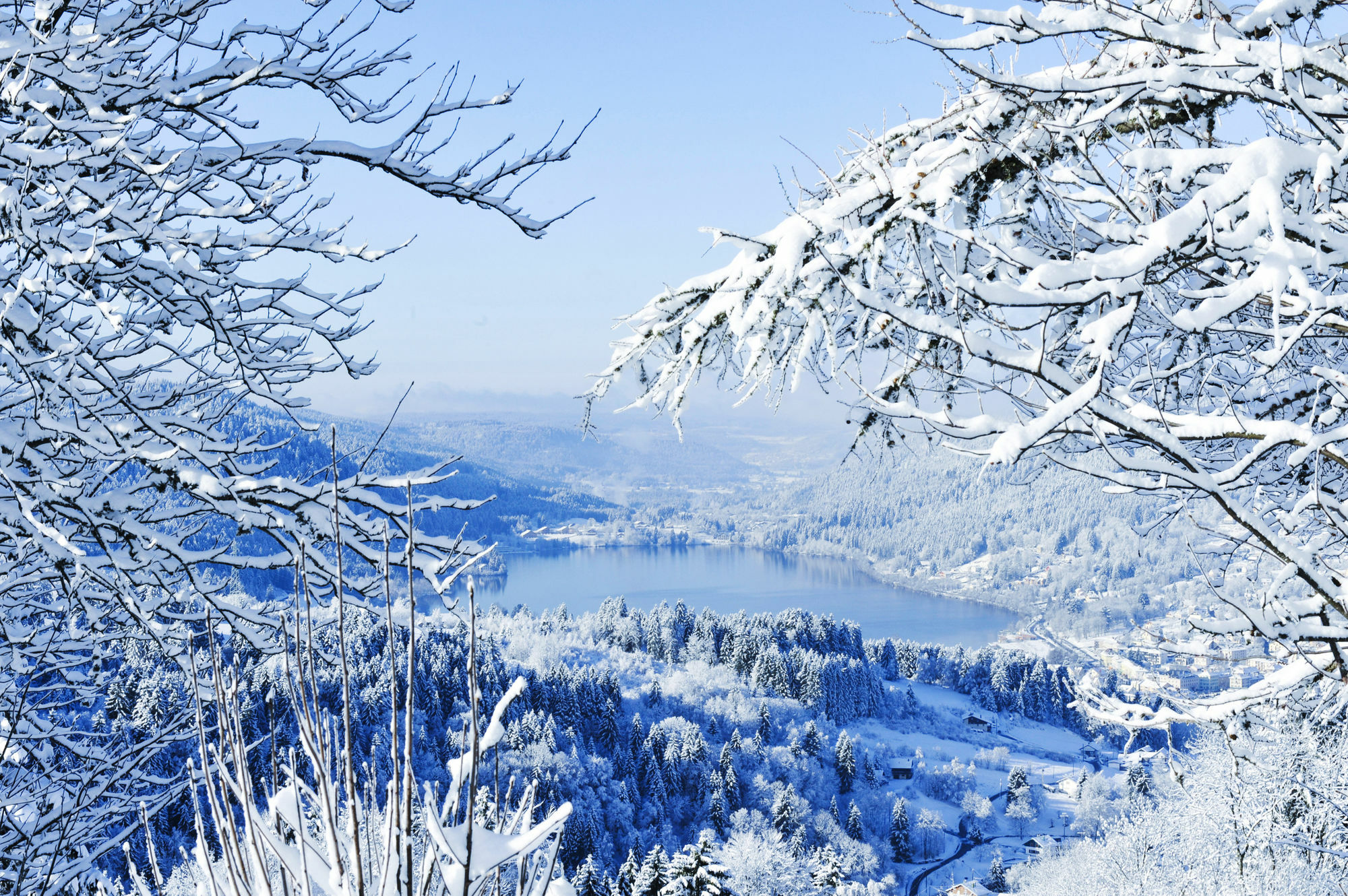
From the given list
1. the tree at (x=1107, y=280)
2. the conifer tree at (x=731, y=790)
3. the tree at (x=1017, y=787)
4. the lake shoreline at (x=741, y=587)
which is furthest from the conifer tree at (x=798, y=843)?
the tree at (x=1107, y=280)

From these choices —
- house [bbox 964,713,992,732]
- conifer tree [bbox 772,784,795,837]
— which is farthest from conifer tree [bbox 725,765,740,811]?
house [bbox 964,713,992,732]

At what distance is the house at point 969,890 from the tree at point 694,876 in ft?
43.5

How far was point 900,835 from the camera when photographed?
3928cm

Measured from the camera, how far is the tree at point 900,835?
39062mm

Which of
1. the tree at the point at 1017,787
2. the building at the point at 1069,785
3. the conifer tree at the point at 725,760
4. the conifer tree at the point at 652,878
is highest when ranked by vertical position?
the conifer tree at the point at 652,878

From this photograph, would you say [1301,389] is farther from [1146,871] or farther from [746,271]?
[1146,871]

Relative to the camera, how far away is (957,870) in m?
37.1

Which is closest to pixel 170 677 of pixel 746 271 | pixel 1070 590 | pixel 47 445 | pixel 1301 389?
pixel 47 445

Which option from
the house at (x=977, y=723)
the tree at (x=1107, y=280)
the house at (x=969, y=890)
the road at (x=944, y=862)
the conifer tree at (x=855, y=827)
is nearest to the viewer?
the tree at (x=1107, y=280)

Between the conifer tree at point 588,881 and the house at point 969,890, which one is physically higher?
the conifer tree at point 588,881

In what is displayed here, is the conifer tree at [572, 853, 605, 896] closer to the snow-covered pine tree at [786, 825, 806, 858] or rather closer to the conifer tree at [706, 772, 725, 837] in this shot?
the snow-covered pine tree at [786, 825, 806, 858]

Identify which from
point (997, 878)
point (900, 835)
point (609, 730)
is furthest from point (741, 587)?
point (997, 878)

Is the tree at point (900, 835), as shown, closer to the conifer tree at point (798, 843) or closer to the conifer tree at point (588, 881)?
the conifer tree at point (798, 843)

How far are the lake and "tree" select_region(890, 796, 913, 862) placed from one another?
3155 centimetres
